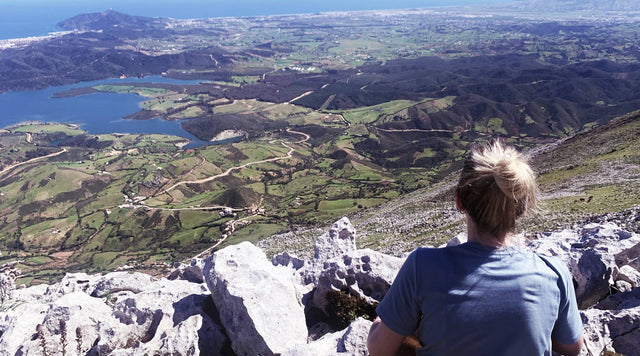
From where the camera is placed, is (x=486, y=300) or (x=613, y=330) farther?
(x=613, y=330)

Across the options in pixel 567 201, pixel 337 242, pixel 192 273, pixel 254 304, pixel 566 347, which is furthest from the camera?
pixel 567 201

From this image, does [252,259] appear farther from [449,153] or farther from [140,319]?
[449,153]

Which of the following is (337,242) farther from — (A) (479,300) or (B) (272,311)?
(A) (479,300)

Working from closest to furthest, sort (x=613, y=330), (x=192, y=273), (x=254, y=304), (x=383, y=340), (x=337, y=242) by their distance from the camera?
(x=383, y=340) → (x=613, y=330) → (x=254, y=304) → (x=337, y=242) → (x=192, y=273)

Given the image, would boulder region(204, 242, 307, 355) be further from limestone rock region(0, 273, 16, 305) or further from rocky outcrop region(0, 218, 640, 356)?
limestone rock region(0, 273, 16, 305)

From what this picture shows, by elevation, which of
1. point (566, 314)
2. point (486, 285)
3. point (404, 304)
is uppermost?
point (486, 285)

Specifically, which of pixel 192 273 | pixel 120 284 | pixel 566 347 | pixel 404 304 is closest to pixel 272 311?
pixel 404 304
